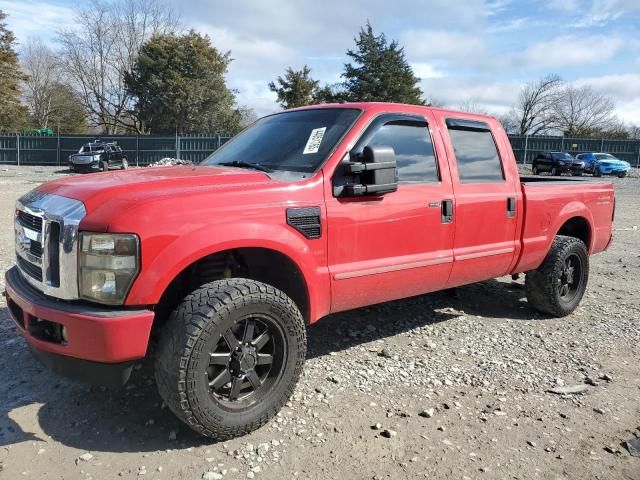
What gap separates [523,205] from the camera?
15.8 feet

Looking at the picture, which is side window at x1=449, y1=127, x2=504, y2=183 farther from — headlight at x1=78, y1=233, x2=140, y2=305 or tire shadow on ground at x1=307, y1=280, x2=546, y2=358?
headlight at x1=78, y1=233, x2=140, y2=305

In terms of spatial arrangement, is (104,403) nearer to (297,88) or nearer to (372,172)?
(372,172)

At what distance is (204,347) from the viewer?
283 centimetres

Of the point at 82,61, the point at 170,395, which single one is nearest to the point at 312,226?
the point at 170,395

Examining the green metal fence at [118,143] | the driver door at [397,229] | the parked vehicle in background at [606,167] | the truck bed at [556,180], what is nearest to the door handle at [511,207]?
the driver door at [397,229]

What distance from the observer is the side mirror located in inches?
133

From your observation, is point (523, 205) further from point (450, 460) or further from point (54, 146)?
point (54, 146)

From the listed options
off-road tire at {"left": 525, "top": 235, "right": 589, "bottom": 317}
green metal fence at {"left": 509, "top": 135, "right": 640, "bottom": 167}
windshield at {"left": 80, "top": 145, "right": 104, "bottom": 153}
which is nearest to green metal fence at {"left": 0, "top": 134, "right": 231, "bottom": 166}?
windshield at {"left": 80, "top": 145, "right": 104, "bottom": 153}

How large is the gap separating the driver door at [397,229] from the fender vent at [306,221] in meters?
0.09

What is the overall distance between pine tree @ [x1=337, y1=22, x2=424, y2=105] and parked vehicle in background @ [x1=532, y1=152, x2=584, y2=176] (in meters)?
9.51

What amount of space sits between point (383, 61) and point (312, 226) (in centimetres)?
3698

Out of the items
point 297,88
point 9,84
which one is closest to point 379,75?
point 297,88

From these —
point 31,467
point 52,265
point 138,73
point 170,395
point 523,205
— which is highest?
point 138,73

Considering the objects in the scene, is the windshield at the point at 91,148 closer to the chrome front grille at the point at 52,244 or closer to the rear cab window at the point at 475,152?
the rear cab window at the point at 475,152
